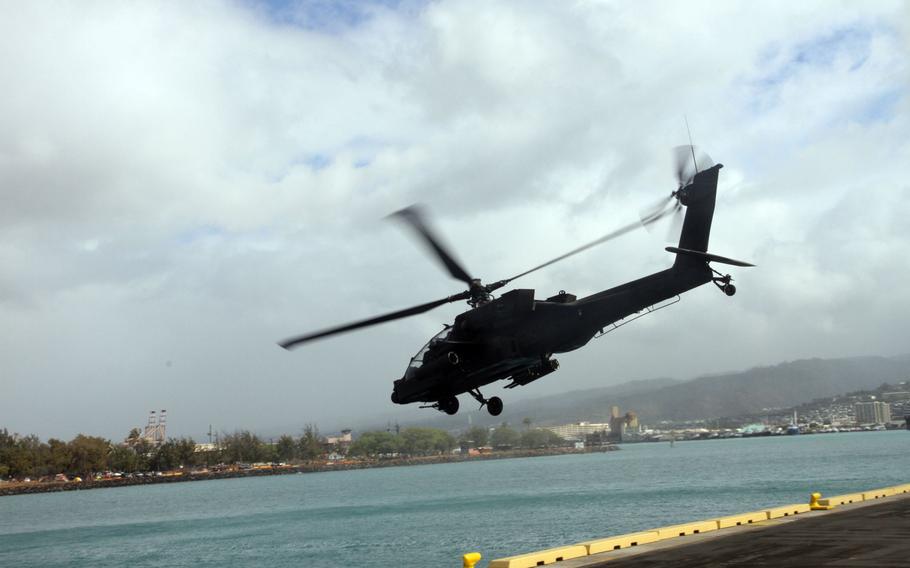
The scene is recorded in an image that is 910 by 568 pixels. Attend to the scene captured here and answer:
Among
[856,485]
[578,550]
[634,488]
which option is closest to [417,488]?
[634,488]

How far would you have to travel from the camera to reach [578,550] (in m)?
27.3

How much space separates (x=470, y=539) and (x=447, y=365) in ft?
153

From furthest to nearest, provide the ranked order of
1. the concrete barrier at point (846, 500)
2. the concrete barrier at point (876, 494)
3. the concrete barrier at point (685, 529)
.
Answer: the concrete barrier at point (876, 494)
the concrete barrier at point (846, 500)
the concrete barrier at point (685, 529)

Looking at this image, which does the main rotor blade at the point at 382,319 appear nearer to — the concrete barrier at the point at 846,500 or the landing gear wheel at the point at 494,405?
the landing gear wheel at the point at 494,405

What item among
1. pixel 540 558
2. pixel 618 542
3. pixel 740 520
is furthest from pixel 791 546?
pixel 740 520

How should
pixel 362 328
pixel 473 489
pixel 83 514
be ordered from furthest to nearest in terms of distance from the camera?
pixel 473 489 < pixel 83 514 < pixel 362 328

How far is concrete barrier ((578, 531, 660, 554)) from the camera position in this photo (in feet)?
90.9

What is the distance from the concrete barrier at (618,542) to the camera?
90.9ft

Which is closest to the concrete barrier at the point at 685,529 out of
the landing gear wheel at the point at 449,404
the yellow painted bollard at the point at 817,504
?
the yellow painted bollard at the point at 817,504

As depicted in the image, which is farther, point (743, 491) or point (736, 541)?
point (743, 491)

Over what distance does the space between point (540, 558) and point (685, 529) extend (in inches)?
377

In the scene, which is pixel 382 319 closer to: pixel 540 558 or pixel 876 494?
pixel 540 558

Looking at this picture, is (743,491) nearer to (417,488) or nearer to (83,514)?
(417,488)

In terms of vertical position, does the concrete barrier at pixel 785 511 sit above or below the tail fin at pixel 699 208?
below
